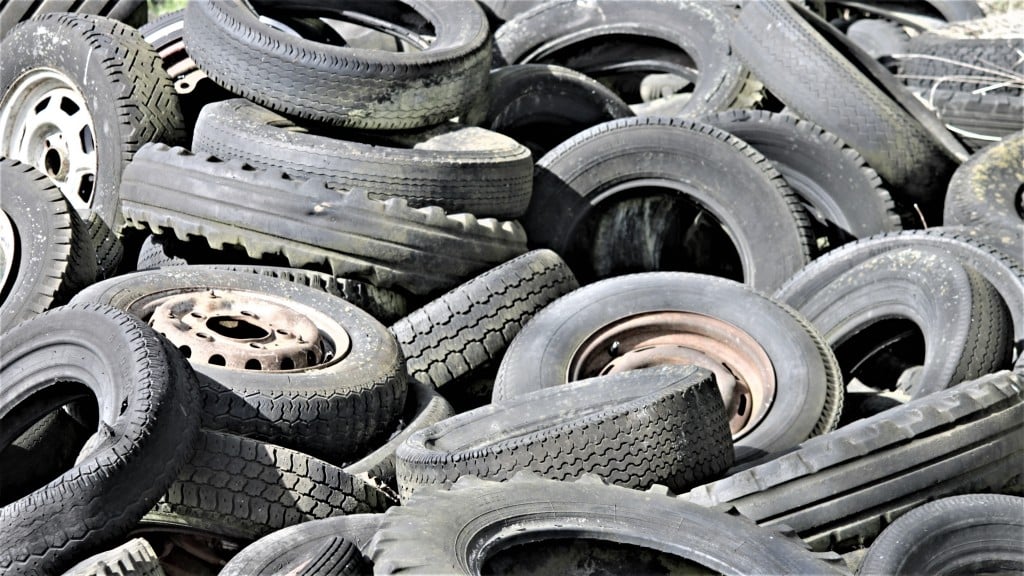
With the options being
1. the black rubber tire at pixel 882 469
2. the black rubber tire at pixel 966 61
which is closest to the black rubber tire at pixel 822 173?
the black rubber tire at pixel 966 61

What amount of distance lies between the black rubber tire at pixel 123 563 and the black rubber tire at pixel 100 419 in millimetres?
85

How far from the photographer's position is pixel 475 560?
10.8 feet

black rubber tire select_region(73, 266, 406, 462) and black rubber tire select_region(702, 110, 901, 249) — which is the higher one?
black rubber tire select_region(702, 110, 901, 249)

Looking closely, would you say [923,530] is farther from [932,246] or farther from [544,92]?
[544,92]

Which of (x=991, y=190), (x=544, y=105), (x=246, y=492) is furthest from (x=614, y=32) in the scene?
(x=246, y=492)

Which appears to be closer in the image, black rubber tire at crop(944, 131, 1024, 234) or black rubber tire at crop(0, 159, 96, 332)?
Result: black rubber tire at crop(0, 159, 96, 332)

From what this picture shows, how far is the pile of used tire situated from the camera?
12.0ft

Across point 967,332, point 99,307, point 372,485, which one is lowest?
point 372,485

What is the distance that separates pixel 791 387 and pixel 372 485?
1.64 m

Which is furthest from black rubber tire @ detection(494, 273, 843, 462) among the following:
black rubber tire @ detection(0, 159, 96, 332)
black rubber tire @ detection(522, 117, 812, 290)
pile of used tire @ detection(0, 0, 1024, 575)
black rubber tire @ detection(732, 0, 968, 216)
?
black rubber tire @ detection(0, 159, 96, 332)

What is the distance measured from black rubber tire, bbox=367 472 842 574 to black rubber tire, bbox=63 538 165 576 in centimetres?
61

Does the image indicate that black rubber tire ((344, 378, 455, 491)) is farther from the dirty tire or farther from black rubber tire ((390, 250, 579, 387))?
the dirty tire

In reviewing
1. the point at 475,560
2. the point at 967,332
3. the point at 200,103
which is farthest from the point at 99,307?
the point at 967,332

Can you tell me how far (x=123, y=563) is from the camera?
3346 mm
